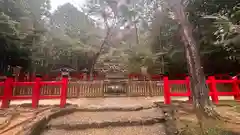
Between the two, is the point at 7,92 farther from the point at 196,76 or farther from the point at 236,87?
the point at 236,87

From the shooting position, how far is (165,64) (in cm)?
1600

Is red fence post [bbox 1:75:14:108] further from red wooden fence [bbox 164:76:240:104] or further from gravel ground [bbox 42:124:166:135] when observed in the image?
red wooden fence [bbox 164:76:240:104]

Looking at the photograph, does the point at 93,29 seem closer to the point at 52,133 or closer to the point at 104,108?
the point at 104,108

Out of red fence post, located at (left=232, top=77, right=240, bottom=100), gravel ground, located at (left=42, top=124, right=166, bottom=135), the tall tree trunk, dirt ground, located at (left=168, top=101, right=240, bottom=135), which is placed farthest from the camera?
red fence post, located at (left=232, top=77, right=240, bottom=100)

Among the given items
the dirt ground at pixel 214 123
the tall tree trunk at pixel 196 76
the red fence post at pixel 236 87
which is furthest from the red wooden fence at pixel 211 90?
the tall tree trunk at pixel 196 76

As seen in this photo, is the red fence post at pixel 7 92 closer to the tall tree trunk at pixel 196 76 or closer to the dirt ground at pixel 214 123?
the dirt ground at pixel 214 123

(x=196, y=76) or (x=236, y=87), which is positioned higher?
(x=196, y=76)

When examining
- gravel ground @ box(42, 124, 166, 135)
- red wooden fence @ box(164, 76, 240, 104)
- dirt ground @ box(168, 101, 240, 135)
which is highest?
red wooden fence @ box(164, 76, 240, 104)

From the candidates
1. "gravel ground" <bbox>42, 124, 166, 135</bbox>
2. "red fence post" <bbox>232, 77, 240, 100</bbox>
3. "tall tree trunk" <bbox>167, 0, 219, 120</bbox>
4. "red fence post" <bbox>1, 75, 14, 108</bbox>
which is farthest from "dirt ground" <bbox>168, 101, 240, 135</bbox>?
"red fence post" <bbox>1, 75, 14, 108</bbox>

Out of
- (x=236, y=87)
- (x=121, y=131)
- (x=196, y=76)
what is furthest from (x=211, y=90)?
(x=121, y=131)

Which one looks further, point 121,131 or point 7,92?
point 7,92

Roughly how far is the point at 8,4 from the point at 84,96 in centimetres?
962

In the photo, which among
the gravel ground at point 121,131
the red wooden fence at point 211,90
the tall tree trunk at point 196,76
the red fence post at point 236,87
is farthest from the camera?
the red fence post at point 236,87

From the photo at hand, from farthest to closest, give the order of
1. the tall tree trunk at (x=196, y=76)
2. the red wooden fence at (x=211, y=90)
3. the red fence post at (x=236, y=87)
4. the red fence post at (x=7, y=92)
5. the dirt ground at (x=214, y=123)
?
the red fence post at (x=236, y=87)
the red wooden fence at (x=211, y=90)
the red fence post at (x=7, y=92)
the tall tree trunk at (x=196, y=76)
the dirt ground at (x=214, y=123)
